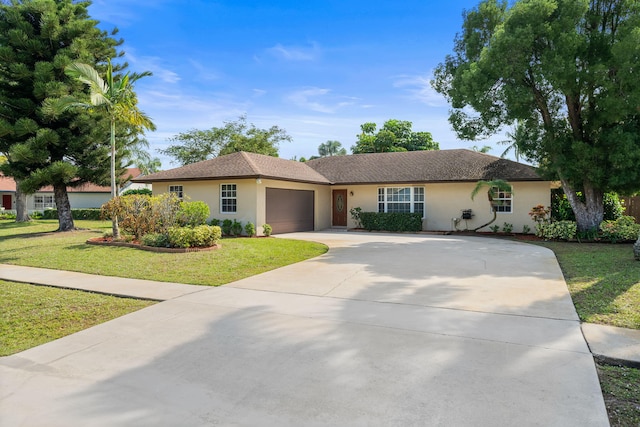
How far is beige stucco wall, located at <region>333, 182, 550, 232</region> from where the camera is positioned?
17969 millimetres

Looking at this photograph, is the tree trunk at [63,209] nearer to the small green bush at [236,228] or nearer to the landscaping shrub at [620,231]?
the small green bush at [236,228]

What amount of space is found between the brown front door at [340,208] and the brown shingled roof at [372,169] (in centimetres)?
102

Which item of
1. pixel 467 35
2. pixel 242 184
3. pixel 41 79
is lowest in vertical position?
pixel 242 184

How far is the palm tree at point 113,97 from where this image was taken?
13859mm

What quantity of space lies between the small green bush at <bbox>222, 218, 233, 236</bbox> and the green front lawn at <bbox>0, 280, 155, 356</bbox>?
9.85 metres

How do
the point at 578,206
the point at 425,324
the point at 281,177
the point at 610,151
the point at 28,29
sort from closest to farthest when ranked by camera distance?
the point at 425,324, the point at 610,151, the point at 578,206, the point at 28,29, the point at 281,177

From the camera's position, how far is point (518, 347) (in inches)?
173

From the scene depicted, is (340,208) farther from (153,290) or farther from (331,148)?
(331,148)

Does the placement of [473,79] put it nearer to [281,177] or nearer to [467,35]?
[467,35]

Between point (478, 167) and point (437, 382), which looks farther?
point (478, 167)

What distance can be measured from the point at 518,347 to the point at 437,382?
1.41 meters

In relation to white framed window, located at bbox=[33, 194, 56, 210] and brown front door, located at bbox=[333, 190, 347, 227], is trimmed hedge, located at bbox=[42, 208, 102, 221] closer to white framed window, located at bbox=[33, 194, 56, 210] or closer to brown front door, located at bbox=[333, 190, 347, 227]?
white framed window, located at bbox=[33, 194, 56, 210]

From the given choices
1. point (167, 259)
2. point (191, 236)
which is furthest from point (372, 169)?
point (167, 259)

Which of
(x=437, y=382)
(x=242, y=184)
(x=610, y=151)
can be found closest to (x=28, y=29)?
(x=242, y=184)
